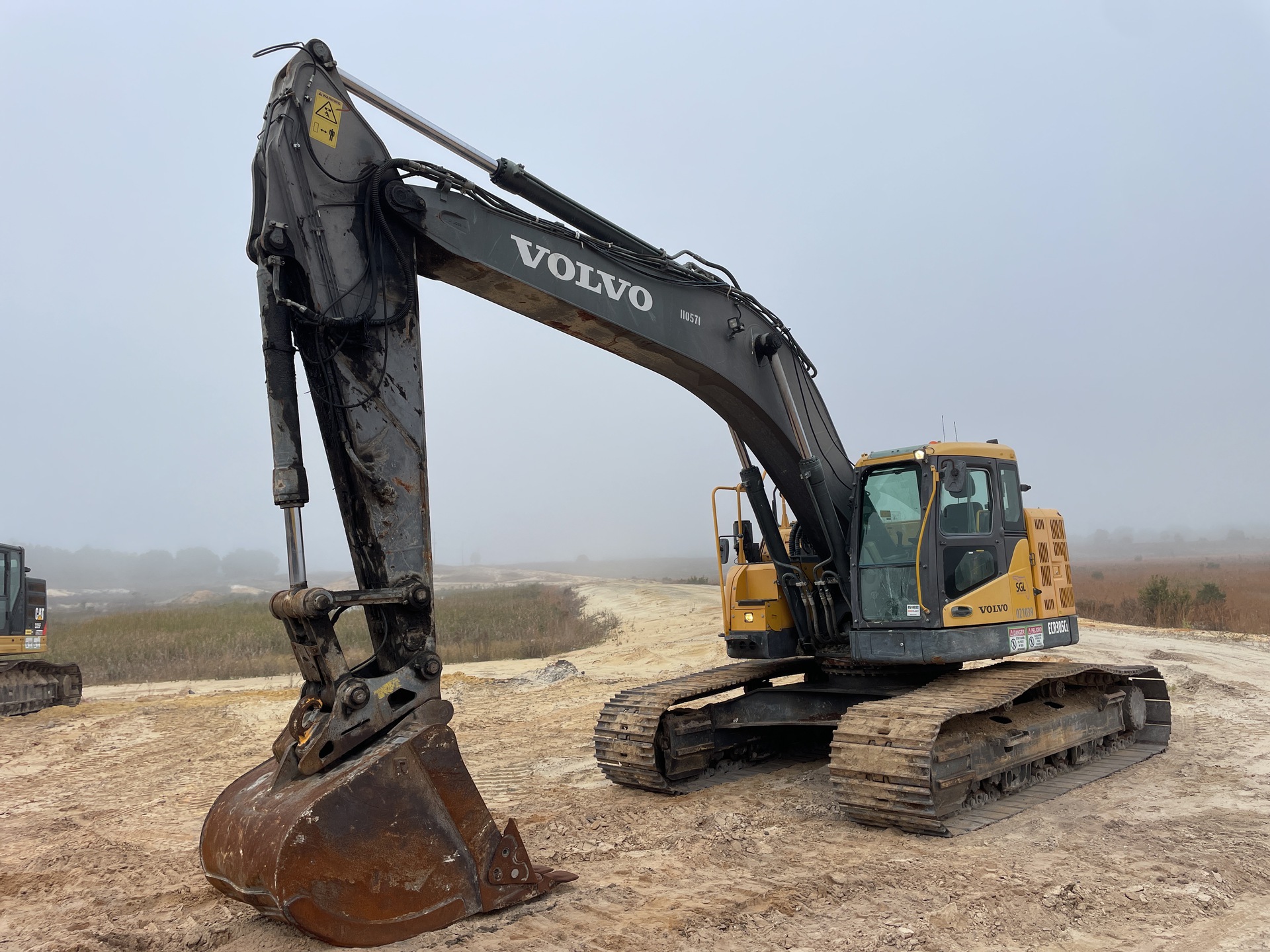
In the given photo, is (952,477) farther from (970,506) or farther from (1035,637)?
(1035,637)

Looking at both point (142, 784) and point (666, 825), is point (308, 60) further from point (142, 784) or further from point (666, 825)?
point (142, 784)

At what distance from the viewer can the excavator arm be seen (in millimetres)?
4367

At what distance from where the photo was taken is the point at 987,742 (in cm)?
706

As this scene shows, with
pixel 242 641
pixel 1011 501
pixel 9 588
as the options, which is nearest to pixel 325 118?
pixel 1011 501

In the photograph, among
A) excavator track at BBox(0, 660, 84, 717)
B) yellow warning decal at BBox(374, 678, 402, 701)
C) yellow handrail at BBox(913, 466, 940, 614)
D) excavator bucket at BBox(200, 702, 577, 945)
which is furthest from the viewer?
excavator track at BBox(0, 660, 84, 717)

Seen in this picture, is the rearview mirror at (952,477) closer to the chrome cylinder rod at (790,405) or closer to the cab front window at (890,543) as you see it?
the cab front window at (890,543)

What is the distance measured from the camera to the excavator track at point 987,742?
21.1 ft

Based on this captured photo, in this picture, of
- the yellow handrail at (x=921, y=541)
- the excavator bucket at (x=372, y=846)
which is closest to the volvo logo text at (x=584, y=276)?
the yellow handrail at (x=921, y=541)

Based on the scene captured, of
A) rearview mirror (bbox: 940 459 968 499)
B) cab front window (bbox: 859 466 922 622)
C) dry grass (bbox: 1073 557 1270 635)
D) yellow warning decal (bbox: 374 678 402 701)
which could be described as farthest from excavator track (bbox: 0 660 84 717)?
dry grass (bbox: 1073 557 1270 635)

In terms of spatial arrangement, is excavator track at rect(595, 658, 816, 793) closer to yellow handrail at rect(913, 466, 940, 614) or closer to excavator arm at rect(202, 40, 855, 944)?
yellow handrail at rect(913, 466, 940, 614)

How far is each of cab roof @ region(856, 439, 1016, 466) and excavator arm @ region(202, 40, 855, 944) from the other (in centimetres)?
277

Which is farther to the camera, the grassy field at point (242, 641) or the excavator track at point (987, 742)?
the grassy field at point (242, 641)

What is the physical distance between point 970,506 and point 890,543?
0.73 m

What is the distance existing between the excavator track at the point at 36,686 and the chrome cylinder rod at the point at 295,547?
12.9 metres
